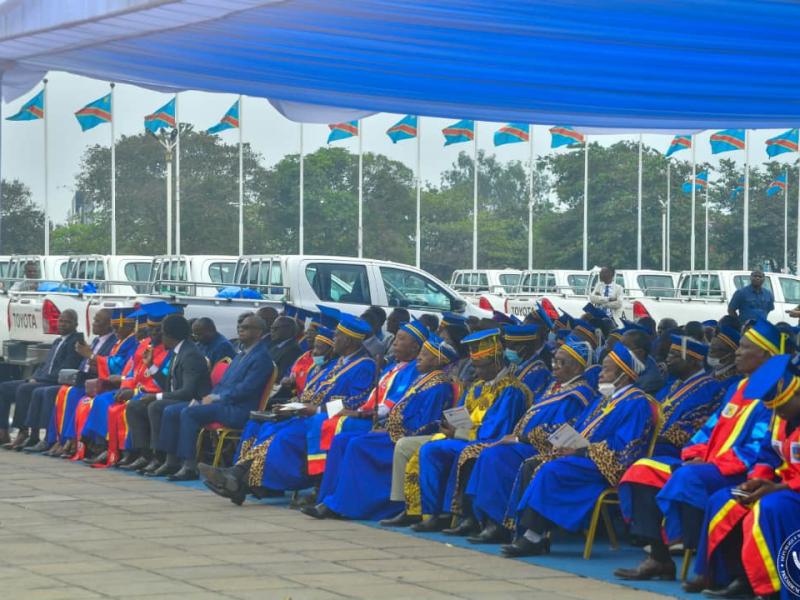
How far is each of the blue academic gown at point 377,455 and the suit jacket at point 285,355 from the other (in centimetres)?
311

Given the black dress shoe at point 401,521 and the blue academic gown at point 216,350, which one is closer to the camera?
the black dress shoe at point 401,521

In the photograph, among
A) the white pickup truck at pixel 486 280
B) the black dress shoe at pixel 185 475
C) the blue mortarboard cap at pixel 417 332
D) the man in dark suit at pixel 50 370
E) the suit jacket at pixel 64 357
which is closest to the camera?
the blue mortarboard cap at pixel 417 332

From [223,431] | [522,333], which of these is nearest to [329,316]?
[223,431]

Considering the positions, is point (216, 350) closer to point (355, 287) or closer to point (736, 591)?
point (355, 287)

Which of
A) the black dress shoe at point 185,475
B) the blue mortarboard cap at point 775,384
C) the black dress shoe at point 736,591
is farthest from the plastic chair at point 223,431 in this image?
the blue mortarboard cap at point 775,384

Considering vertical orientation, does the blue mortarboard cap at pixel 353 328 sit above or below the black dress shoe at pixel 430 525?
above

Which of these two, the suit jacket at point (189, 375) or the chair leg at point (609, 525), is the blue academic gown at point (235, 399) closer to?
the suit jacket at point (189, 375)

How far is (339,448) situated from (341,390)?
2.81 feet

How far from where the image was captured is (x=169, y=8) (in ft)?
28.6

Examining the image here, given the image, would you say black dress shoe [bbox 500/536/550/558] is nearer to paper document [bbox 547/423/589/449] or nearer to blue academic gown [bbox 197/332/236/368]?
paper document [bbox 547/423/589/449]

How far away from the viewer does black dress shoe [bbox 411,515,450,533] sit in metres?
9.35

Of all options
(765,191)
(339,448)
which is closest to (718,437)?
(339,448)

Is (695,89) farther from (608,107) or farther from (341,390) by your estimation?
(341,390)

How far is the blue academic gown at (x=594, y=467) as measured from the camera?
825 centimetres
